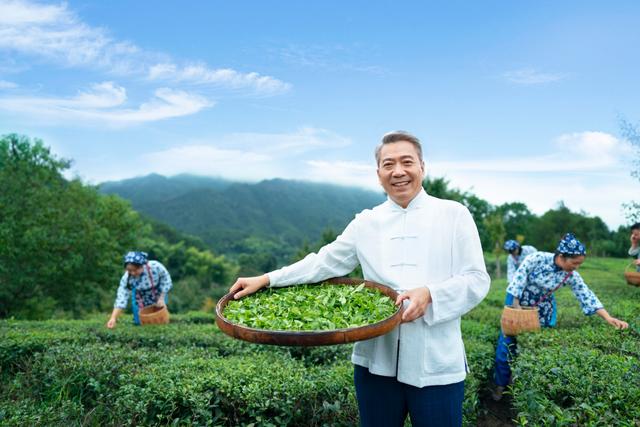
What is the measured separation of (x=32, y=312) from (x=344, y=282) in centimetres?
1599

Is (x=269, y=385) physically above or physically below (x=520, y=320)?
below

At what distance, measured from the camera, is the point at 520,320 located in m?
4.42

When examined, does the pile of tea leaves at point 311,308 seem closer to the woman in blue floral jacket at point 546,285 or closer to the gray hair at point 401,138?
the gray hair at point 401,138

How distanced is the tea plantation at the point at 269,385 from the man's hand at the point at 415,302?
3.40 feet

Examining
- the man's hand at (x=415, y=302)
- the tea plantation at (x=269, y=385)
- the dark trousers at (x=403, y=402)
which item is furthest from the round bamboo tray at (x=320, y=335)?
the tea plantation at (x=269, y=385)

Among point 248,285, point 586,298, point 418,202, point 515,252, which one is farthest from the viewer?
point 515,252

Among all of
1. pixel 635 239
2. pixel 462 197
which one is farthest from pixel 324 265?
pixel 462 197

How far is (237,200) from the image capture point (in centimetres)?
12006

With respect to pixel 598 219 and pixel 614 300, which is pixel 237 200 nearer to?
pixel 598 219

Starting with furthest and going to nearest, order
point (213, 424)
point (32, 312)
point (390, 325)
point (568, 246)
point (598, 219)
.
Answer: point (598, 219) → point (32, 312) → point (568, 246) → point (213, 424) → point (390, 325)

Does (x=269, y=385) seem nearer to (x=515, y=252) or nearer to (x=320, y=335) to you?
(x=320, y=335)

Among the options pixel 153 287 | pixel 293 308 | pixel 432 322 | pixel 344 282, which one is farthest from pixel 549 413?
pixel 153 287

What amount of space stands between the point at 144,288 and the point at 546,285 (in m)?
5.05

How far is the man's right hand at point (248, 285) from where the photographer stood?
7.72ft
